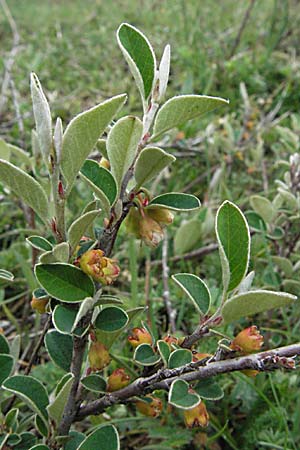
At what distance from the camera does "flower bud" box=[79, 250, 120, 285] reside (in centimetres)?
69

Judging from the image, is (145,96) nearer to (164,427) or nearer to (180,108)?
(180,108)

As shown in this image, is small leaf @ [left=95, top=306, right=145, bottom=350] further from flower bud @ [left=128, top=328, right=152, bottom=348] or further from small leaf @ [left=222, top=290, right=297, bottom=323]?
small leaf @ [left=222, top=290, right=297, bottom=323]

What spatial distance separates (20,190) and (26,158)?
25.7 inches

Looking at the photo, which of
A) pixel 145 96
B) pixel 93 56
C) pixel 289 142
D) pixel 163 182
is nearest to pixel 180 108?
pixel 145 96

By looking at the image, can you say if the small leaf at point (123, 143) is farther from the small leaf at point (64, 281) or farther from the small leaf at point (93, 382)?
the small leaf at point (93, 382)

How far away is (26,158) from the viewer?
4.29 feet

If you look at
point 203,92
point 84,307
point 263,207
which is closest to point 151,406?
point 84,307

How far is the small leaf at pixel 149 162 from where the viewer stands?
68 cm

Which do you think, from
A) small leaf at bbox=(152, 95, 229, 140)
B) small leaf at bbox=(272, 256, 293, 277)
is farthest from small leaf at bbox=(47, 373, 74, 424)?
small leaf at bbox=(272, 256, 293, 277)

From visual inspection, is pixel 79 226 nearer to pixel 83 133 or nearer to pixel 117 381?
pixel 83 133

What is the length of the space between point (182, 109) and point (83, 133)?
13 cm

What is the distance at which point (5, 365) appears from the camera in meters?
0.85

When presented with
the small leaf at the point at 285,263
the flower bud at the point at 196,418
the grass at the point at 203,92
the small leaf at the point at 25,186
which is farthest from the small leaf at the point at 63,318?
the small leaf at the point at 285,263

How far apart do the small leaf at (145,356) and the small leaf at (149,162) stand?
0.24 meters
